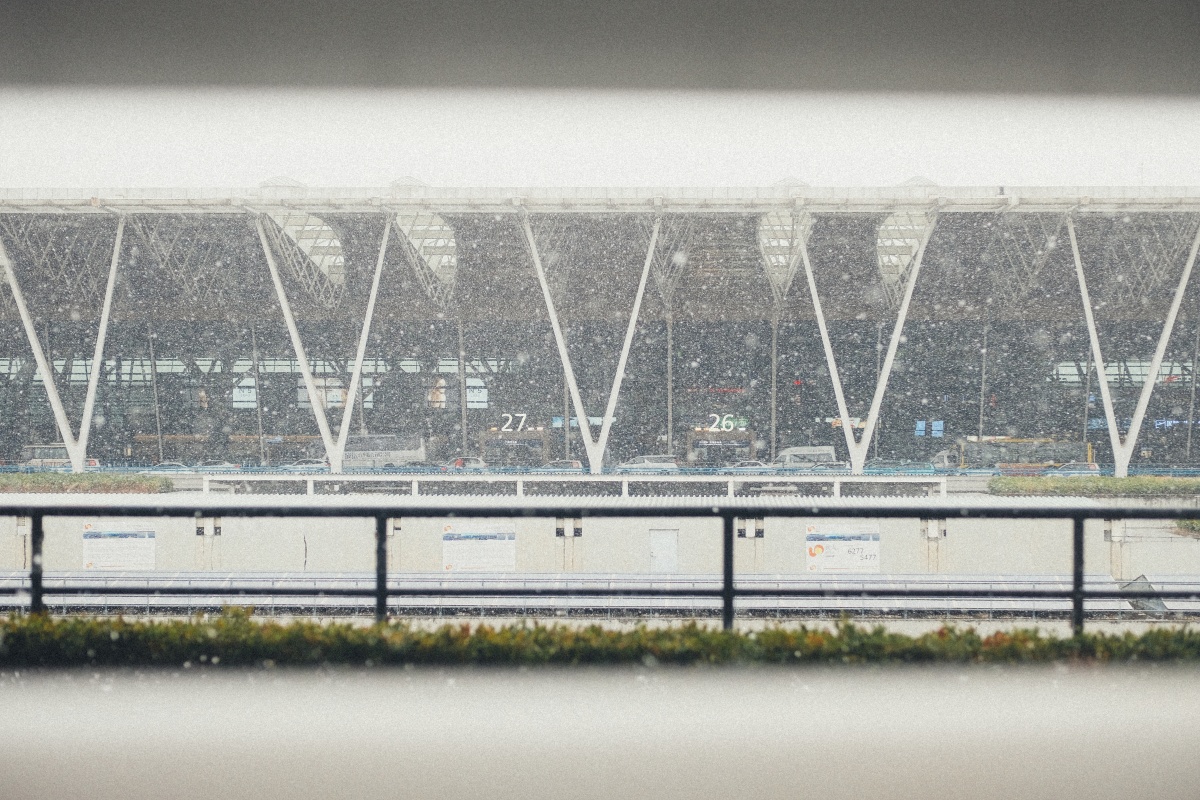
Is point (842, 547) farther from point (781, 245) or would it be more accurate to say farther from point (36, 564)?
point (781, 245)

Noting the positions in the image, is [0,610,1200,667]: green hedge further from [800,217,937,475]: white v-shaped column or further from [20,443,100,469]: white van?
[20,443,100,469]: white van

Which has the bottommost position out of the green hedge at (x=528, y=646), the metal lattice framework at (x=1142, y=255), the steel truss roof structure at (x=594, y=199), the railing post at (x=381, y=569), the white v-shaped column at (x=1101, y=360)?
the green hedge at (x=528, y=646)

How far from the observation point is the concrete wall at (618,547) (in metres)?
9.71

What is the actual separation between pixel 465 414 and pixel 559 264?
6.83m

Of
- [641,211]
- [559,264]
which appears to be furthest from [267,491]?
[641,211]

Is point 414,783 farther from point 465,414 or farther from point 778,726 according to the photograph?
point 465,414

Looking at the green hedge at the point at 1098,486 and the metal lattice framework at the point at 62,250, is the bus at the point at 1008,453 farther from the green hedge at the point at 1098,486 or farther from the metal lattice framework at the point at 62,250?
the metal lattice framework at the point at 62,250

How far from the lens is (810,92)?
3438 millimetres

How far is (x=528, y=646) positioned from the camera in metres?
2.91

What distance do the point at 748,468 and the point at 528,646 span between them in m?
23.4

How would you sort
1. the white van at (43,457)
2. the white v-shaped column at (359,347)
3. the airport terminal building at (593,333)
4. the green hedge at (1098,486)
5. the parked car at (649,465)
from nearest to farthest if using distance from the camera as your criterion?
the green hedge at (1098,486) → the white v-shaped column at (359,347) → the airport terminal building at (593,333) → the white van at (43,457) → the parked car at (649,465)

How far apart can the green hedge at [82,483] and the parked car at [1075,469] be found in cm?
2449

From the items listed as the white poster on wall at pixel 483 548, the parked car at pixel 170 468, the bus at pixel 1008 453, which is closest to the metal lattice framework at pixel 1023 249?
the bus at pixel 1008 453

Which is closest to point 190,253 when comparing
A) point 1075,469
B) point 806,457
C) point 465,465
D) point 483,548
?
point 465,465
